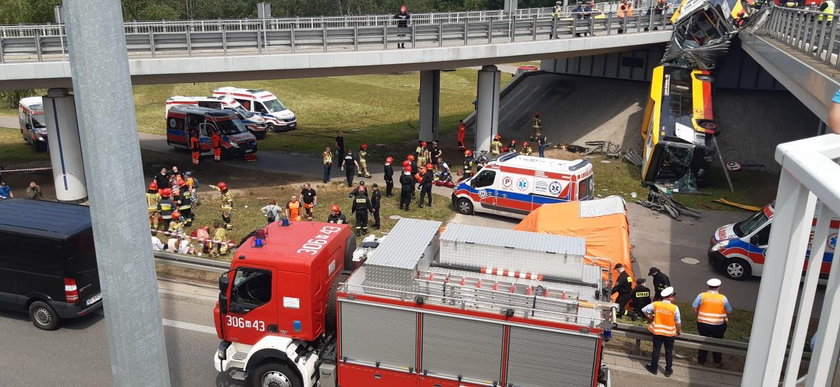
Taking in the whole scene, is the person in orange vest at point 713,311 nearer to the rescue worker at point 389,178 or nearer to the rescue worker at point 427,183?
the rescue worker at point 427,183

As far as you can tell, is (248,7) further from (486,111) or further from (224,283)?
(224,283)

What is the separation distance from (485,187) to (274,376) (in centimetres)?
1206

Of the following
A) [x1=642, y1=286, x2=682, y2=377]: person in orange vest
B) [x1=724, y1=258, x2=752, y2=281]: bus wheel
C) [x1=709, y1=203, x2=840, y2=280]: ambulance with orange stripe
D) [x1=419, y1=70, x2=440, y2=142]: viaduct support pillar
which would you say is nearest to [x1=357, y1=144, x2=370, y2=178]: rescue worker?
[x1=419, y1=70, x2=440, y2=142]: viaduct support pillar

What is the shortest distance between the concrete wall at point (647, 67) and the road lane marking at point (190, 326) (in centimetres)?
2648

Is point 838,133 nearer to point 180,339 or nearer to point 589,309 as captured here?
point 589,309

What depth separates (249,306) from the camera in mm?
9812

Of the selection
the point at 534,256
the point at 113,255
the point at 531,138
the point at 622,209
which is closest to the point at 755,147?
the point at 531,138

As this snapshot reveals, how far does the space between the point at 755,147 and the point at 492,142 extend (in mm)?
11021

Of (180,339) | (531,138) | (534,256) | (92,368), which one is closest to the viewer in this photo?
(534,256)

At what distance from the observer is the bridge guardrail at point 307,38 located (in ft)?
67.2

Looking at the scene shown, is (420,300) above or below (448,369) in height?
above

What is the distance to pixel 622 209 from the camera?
1535 centimetres

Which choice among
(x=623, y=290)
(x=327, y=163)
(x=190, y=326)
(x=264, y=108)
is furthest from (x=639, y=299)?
(x=264, y=108)

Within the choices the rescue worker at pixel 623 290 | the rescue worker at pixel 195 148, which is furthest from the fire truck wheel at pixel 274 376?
the rescue worker at pixel 195 148
